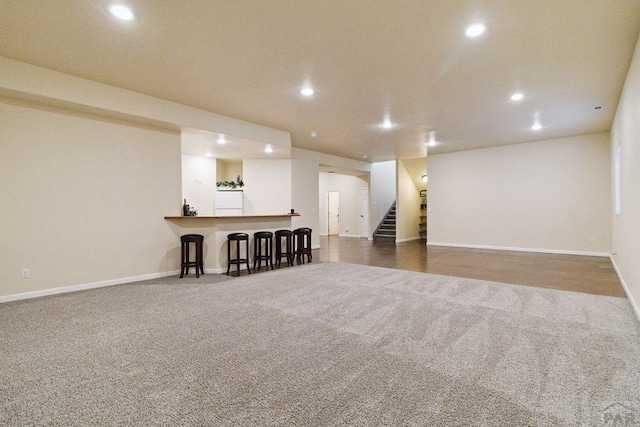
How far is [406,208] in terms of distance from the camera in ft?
36.5

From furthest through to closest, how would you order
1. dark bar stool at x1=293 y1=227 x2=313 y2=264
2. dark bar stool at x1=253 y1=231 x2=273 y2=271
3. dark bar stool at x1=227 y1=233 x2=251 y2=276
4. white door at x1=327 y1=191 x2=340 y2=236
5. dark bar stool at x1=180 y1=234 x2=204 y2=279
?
white door at x1=327 y1=191 x2=340 y2=236 < dark bar stool at x1=293 y1=227 x2=313 y2=264 < dark bar stool at x1=253 y1=231 x2=273 y2=271 < dark bar stool at x1=227 y1=233 x2=251 y2=276 < dark bar stool at x1=180 y1=234 x2=204 y2=279

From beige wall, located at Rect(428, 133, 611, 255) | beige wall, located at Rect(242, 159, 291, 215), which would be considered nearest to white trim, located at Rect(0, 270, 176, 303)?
beige wall, located at Rect(242, 159, 291, 215)

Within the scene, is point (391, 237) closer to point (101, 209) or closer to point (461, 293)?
point (461, 293)

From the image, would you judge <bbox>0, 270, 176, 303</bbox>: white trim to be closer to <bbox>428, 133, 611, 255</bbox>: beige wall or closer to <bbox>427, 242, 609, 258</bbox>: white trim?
<bbox>427, 242, 609, 258</bbox>: white trim

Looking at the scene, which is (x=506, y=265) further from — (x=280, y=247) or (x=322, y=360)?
(x=322, y=360)

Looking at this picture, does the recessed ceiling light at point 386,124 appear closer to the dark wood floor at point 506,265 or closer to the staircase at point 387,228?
the dark wood floor at point 506,265

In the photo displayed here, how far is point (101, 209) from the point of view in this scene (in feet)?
15.2

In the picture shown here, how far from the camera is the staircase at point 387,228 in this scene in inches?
478

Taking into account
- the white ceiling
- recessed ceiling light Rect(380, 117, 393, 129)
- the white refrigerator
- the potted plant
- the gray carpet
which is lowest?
the gray carpet

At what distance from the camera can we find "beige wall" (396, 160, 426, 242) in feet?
35.1

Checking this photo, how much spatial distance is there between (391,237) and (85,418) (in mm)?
11129

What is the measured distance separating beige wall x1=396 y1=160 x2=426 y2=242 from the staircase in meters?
0.85

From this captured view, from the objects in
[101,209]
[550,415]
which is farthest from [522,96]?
[101,209]

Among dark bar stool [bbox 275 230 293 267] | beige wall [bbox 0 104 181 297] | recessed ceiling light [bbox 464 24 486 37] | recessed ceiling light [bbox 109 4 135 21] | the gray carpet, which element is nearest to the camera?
the gray carpet
